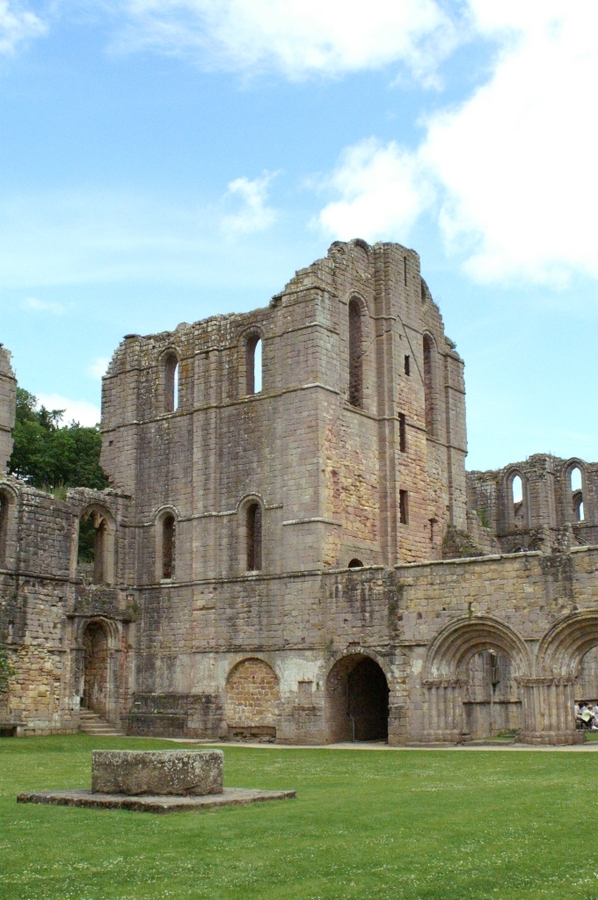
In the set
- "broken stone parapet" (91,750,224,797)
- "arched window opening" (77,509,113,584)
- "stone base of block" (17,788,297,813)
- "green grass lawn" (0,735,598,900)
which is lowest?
"green grass lawn" (0,735,598,900)

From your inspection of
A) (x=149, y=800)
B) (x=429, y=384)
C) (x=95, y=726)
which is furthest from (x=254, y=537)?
(x=149, y=800)

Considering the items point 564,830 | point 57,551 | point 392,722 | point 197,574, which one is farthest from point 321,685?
point 564,830

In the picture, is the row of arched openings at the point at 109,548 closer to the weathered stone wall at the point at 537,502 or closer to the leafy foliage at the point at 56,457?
the leafy foliage at the point at 56,457

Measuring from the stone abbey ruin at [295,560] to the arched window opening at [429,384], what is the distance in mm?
74

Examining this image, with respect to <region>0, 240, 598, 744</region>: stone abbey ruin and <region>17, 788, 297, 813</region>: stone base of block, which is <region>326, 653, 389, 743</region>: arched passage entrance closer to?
<region>0, 240, 598, 744</region>: stone abbey ruin

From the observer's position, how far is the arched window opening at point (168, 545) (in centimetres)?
3419

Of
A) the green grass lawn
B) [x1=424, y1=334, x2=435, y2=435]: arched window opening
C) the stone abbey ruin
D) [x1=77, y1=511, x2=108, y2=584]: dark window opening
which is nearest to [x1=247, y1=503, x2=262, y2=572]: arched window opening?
the stone abbey ruin

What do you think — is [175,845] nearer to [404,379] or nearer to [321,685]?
[321,685]

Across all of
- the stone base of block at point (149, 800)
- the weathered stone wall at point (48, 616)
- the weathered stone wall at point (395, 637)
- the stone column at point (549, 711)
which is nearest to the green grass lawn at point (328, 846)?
the stone base of block at point (149, 800)

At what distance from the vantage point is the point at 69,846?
964cm

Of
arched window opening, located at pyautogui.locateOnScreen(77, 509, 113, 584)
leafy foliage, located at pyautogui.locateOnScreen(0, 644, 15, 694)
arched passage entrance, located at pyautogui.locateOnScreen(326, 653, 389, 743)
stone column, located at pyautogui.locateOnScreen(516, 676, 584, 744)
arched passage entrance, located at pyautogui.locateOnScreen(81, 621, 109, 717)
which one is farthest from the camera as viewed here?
arched window opening, located at pyautogui.locateOnScreen(77, 509, 113, 584)

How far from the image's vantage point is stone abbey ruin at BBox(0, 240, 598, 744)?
27.5 meters

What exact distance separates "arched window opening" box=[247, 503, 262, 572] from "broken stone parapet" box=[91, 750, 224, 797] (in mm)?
19378

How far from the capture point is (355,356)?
3394 cm
